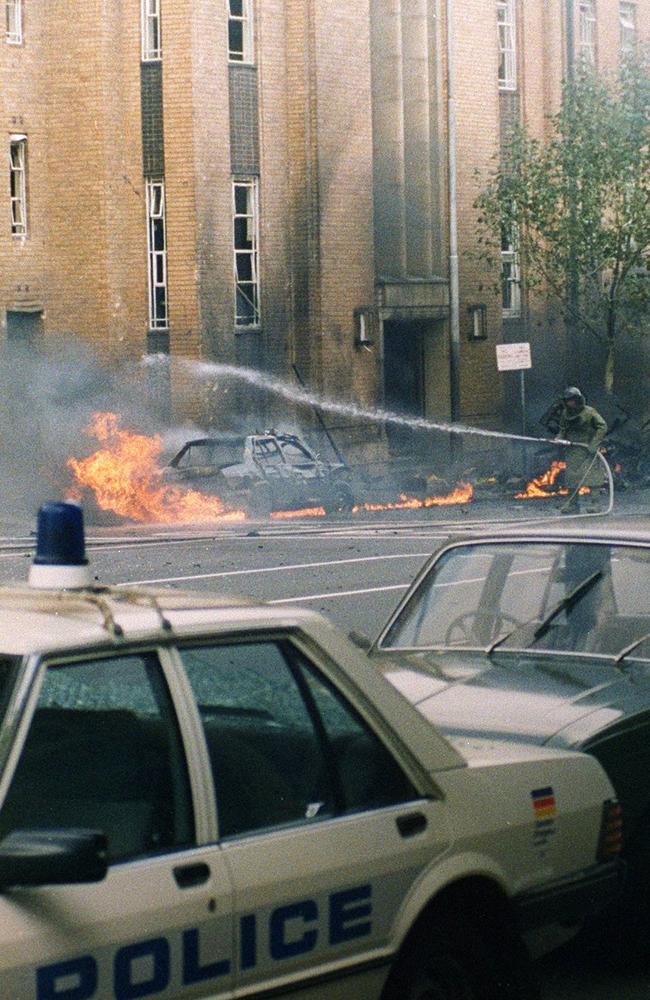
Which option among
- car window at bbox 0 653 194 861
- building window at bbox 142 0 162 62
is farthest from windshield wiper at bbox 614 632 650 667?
building window at bbox 142 0 162 62

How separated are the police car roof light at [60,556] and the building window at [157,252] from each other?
29.3m

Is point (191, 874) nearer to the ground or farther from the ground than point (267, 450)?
farther from the ground

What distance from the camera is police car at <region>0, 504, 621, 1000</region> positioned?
3945 millimetres

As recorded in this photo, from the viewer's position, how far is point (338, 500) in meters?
29.2

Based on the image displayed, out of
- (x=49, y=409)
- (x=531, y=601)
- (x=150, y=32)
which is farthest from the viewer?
(x=150, y=32)

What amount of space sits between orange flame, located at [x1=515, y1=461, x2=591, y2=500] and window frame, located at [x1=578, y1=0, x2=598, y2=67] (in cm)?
1389

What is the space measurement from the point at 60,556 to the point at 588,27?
136 ft

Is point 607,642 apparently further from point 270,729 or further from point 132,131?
point 132,131

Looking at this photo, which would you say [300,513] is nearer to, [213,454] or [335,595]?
[213,454]

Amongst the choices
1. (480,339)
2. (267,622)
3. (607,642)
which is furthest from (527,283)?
(267,622)

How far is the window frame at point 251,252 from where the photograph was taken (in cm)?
3469

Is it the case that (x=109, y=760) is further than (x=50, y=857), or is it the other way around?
(x=109, y=760)

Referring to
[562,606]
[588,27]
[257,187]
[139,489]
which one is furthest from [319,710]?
[588,27]

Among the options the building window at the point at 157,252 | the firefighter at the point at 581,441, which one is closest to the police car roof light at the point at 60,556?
the firefighter at the point at 581,441
